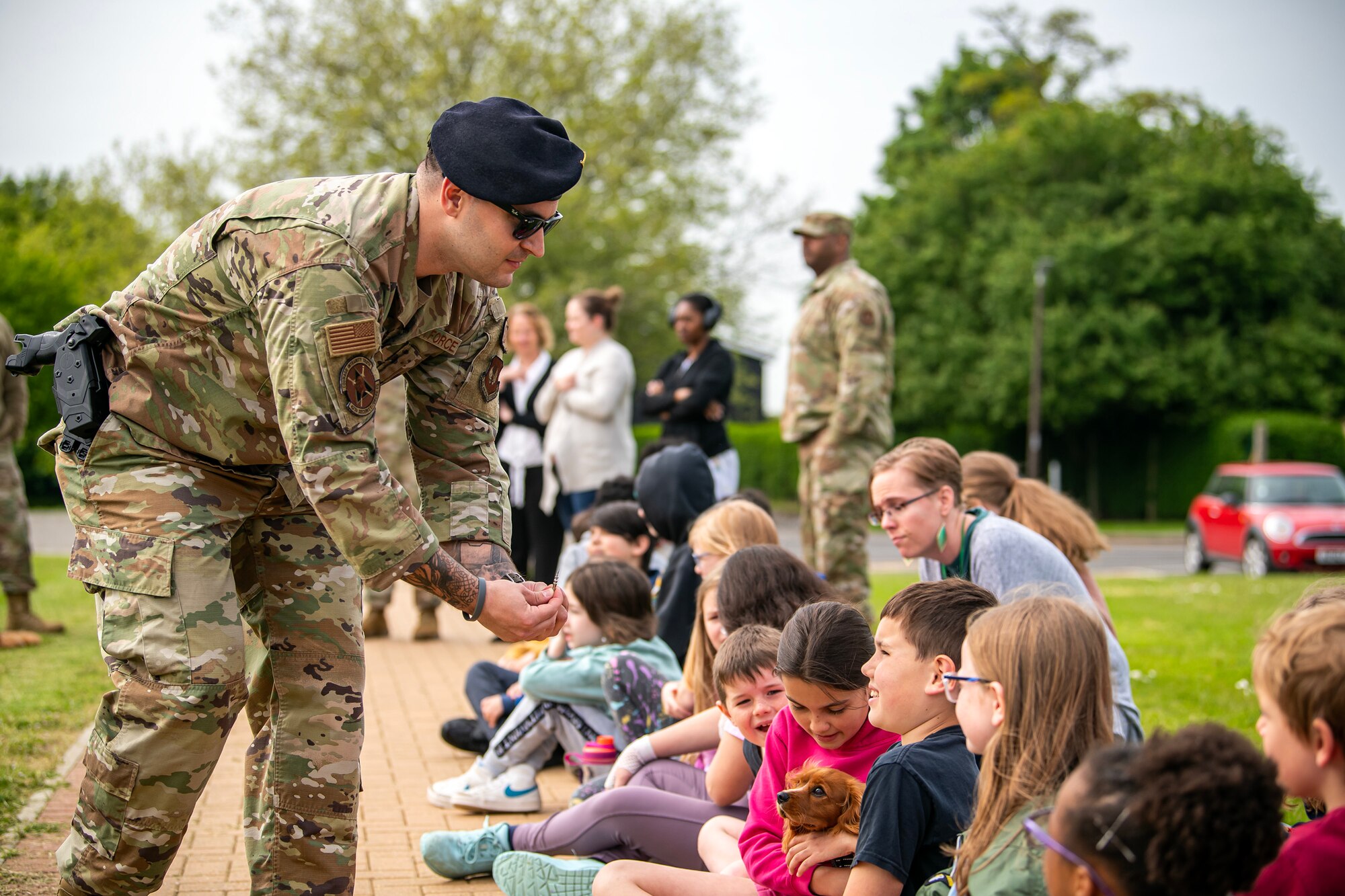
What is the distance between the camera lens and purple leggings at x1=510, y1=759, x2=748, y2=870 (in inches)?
148

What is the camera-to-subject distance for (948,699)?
2732mm

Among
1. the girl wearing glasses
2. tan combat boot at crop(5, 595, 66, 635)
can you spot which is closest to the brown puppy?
the girl wearing glasses

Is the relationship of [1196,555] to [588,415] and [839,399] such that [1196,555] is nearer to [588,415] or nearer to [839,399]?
[588,415]

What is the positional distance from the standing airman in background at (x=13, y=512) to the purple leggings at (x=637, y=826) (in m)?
5.99

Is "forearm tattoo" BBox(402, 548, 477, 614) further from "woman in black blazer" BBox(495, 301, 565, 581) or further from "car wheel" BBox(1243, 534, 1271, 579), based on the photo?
"car wheel" BBox(1243, 534, 1271, 579)

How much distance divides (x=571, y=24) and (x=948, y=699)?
28.7m

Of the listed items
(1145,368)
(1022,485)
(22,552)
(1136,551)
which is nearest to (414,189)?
(1022,485)

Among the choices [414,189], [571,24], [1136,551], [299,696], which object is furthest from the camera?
[571,24]

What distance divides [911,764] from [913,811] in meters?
0.09

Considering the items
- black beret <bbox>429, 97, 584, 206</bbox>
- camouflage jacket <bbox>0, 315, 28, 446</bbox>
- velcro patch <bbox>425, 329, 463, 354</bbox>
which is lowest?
camouflage jacket <bbox>0, 315, 28, 446</bbox>

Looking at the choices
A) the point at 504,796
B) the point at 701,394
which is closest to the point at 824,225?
the point at 701,394

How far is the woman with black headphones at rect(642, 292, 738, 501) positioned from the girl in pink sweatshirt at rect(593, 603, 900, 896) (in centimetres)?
472

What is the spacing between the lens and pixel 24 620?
8.68m

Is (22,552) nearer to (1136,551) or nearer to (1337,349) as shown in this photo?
Answer: (1136,551)
